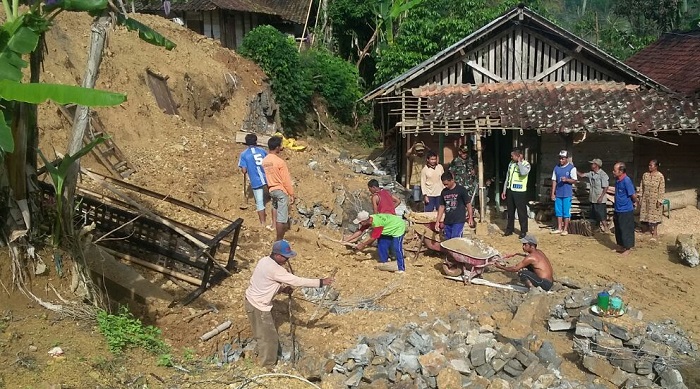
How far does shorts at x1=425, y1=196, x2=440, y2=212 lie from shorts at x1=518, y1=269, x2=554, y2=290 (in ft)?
→ 9.75

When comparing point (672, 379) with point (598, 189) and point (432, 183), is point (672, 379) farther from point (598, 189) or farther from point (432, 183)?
point (432, 183)

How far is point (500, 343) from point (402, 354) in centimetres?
123

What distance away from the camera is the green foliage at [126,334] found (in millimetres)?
5855

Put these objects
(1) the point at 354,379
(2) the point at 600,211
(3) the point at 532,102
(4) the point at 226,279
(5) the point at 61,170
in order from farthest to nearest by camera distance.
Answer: (3) the point at 532,102 → (2) the point at 600,211 → (4) the point at 226,279 → (1) the point at 354,379 → (5) the point at 61,170

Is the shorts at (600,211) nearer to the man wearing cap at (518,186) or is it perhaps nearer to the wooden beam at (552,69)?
the man wearing cap at (518,186)

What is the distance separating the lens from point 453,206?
9.65 metres

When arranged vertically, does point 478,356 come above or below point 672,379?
above

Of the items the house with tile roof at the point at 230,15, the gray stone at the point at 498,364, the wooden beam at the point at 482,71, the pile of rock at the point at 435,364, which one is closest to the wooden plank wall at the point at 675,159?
the wooden beam at the point at 482,71

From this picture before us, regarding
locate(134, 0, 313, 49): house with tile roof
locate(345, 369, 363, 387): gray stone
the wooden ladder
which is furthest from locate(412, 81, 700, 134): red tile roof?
locate(134, 0, 313, 49): house with tile roof

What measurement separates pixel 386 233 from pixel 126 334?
4.11 metres

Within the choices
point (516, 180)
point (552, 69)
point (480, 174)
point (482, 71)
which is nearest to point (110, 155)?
point (480, 174)

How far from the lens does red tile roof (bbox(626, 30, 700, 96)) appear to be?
13.5 meters

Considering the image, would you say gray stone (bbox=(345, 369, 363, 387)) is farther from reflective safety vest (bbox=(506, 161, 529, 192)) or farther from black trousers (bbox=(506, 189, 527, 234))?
reflective safety vest (bbox=(506, 161, 529, 192))

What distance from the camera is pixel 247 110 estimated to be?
55.3ft
